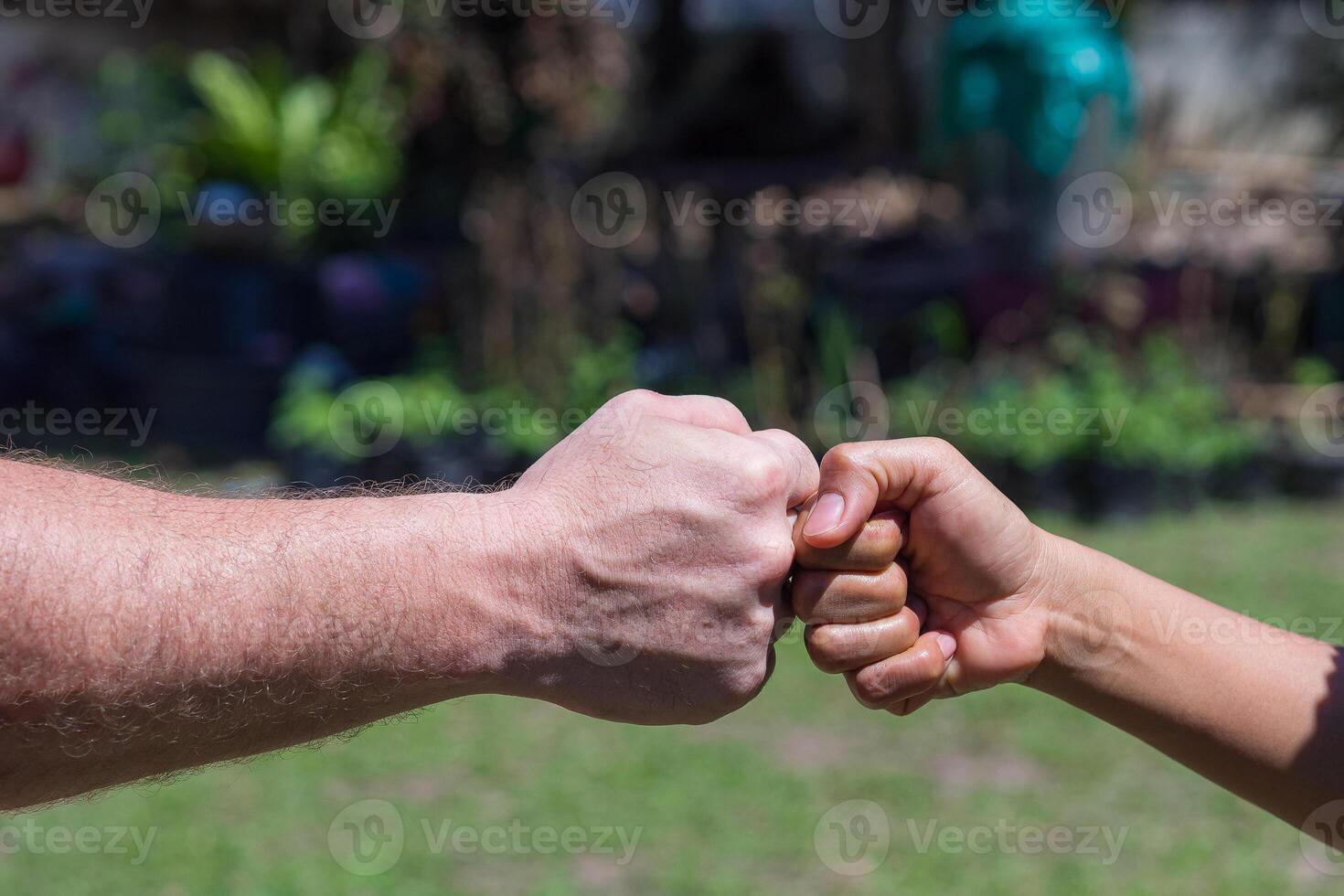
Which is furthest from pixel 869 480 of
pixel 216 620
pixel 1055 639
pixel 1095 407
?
pixel 1095 407

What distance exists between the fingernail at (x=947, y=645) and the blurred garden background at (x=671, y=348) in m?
1.83

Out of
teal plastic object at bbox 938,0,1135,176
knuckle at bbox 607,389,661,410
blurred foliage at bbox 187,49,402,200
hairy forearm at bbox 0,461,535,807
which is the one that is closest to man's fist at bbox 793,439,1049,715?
knuckle at bbox 607,389,661,410

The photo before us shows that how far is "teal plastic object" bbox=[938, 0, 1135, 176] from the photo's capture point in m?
6.92

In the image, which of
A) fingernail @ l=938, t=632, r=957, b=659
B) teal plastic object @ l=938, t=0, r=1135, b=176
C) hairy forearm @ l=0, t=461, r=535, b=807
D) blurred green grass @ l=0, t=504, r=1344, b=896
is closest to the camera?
hairy forearm @ l=0, t=461, r=535, b=807

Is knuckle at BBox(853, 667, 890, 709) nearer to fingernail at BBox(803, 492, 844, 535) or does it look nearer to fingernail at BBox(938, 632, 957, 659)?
fingernail at BBox(938, 632, 957, 659)

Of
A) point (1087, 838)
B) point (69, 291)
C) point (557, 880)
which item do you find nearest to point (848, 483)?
point (557, 880)

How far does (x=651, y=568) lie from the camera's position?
2.18 m

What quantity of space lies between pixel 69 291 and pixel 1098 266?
26.7 feet

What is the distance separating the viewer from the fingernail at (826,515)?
2.30 metres

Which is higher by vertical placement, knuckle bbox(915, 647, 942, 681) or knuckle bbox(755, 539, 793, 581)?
knuckle bbox(755, 539, 793, 581)

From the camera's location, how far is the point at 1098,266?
366 inches

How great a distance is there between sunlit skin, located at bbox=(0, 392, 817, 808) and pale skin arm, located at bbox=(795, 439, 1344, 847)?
14 centimetres

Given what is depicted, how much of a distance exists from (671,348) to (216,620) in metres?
7.41

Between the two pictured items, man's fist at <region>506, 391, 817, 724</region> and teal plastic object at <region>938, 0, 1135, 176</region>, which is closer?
man's fist at <region>506, 391, 817, 724</region>
